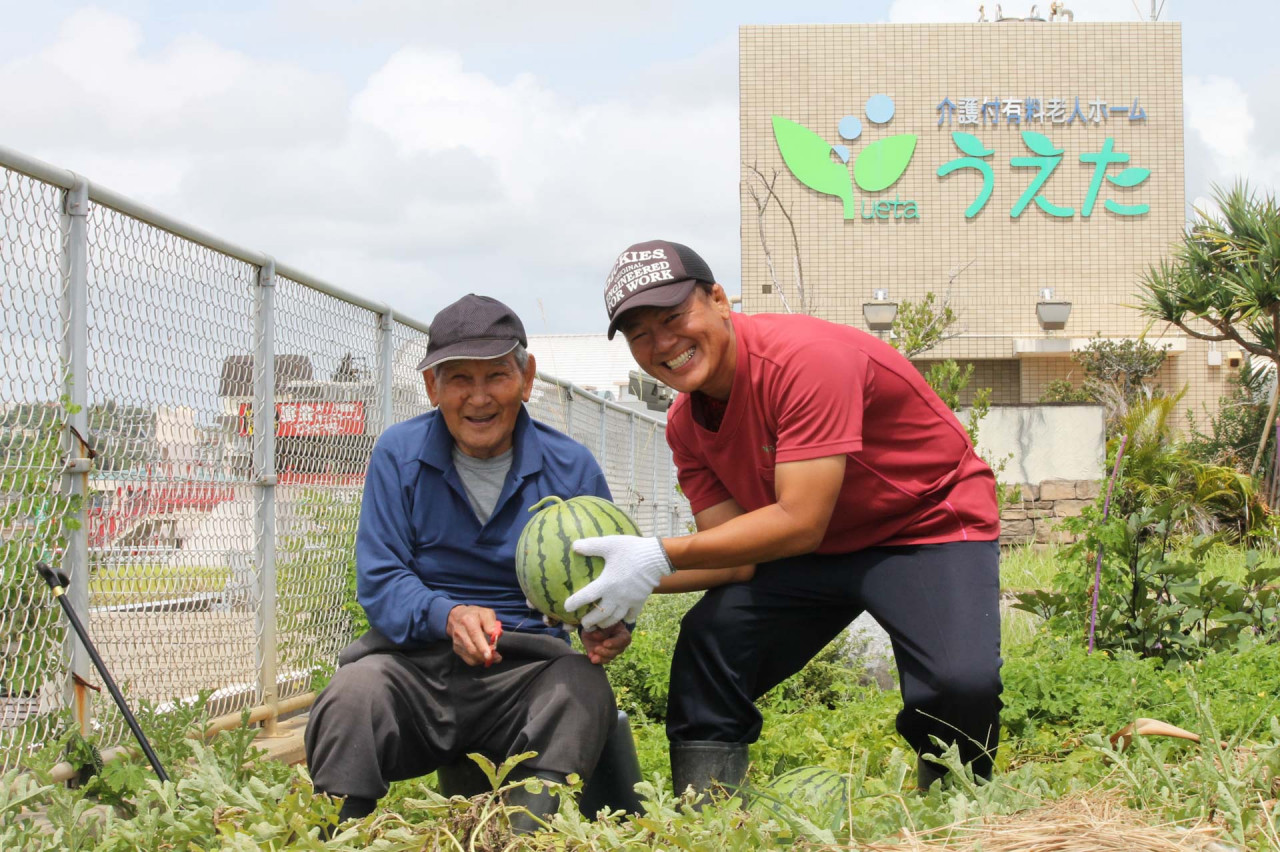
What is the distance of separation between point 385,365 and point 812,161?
26290mm

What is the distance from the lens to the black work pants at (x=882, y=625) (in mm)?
3475

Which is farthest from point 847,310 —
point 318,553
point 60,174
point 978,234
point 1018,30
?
point 60,174

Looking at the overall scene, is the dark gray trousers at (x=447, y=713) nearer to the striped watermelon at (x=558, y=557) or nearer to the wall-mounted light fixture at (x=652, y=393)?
the striped watermelon at (x=558, y=557)

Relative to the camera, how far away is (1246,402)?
24094 millimetres

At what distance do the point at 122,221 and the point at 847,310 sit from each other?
27.9 meters

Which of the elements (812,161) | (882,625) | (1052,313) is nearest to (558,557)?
(882,625)

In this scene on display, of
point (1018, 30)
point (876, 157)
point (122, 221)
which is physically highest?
point (1018, 30)

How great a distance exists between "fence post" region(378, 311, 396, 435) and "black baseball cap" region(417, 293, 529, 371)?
298 centimetres

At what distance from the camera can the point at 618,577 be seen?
126 inches

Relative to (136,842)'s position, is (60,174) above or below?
above

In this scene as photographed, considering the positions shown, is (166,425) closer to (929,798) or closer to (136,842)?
(136,842)

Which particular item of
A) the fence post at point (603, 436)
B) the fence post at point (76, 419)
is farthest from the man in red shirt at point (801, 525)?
the fence post at point (603, 436)

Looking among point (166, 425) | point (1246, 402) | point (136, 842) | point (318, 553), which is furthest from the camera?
point (1246, 402)

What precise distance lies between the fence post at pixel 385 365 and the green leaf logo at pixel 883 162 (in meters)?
26.0
